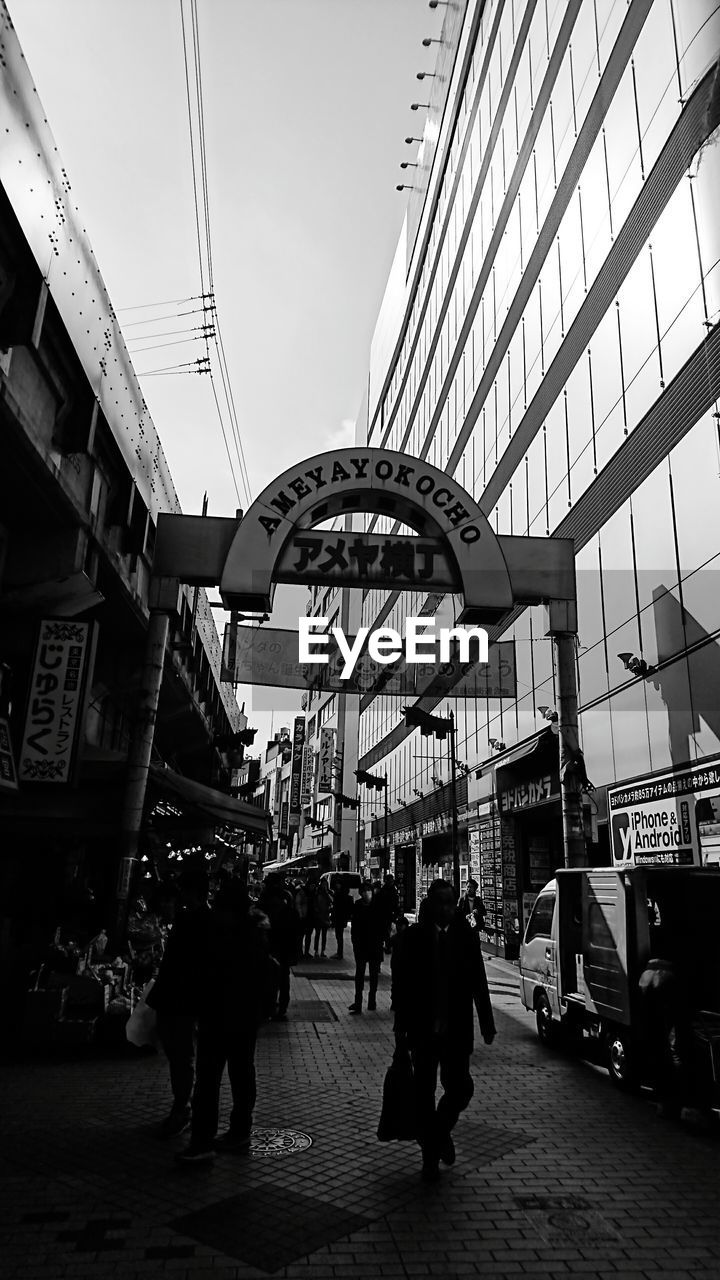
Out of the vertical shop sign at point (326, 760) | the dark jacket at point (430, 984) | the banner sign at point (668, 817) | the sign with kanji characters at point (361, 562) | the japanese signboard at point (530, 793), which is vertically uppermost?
the vertical shop sign at point (326, 760)

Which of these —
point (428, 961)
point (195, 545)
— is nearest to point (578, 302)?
point (195, 545)

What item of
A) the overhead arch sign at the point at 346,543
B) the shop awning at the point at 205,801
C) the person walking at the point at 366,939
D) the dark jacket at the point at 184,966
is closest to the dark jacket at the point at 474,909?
the shop awning at the point at 205,801

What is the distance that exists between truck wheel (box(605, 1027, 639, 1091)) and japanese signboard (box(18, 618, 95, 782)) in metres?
6.94

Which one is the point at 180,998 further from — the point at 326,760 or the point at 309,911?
the point at 326,760

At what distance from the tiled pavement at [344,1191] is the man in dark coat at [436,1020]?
0.34 meters

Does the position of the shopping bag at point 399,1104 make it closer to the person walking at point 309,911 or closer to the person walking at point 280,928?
the person walking at point 280,928

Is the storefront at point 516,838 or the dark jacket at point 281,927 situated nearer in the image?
the dark jacket at point 281,927

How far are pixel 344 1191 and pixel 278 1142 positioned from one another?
1.08 m

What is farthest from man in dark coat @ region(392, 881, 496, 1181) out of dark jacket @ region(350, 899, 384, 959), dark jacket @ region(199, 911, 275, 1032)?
dark jacket @ region(350, 899, 384, 959)

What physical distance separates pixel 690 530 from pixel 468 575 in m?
3.74

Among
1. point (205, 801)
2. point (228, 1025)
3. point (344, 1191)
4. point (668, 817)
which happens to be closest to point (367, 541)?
point (205, 801)

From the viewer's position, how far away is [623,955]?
328 inches

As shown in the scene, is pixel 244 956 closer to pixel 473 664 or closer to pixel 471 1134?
pixel 471 1134

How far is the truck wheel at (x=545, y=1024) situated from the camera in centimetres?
1059
